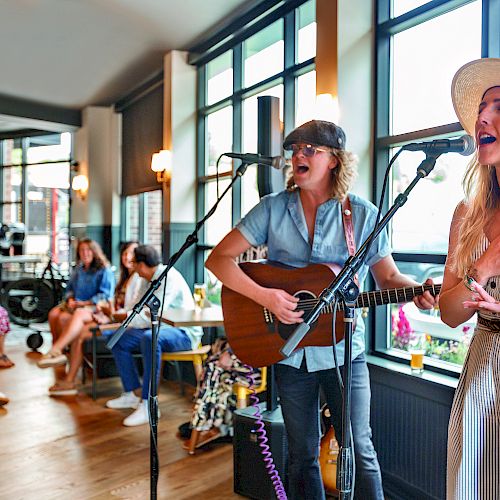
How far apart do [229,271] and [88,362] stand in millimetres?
3099

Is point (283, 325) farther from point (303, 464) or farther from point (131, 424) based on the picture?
point (131, 424)

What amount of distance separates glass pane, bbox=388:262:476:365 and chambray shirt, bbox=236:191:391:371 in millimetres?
750

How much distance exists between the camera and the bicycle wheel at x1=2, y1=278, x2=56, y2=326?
705 centimetres

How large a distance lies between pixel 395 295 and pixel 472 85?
2.05 ft

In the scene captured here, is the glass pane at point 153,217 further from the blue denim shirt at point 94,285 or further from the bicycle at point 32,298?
the bicycle at point 32,298

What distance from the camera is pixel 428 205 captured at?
9.04 feet

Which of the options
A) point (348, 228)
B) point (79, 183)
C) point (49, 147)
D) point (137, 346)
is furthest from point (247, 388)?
point (49, 147)

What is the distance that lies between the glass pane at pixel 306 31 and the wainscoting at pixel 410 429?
2060mm

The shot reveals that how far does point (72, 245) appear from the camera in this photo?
761 cm

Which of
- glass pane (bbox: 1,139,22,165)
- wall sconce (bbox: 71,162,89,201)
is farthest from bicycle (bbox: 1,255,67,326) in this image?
glass pane (bbox: 1,139,22,165)

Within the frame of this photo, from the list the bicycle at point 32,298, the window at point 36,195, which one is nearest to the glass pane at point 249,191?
the bicycle at point 32,298

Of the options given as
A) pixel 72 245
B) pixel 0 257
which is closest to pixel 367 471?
pixel 72 245

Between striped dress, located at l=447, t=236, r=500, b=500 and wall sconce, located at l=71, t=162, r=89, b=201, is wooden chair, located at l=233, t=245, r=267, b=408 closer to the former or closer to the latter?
striped dress, located at l=447, t=236, r=500, b=500

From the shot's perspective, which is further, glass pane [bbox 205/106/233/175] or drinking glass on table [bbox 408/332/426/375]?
glass pane [bbox 205/106/233/175]
